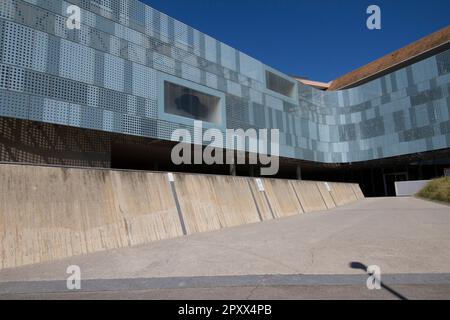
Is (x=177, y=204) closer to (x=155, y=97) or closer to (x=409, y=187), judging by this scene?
(x=155, y=97)

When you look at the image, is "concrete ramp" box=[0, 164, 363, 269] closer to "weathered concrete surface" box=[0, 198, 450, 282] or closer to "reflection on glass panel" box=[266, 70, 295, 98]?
"weathered concrete surface" box=[0, 198, 450, 282]

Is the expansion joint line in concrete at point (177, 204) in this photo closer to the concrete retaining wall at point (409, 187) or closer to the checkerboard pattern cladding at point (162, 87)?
the checkerboard pattern cladding at point (162, 87)

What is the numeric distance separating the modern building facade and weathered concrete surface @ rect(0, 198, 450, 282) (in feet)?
36.0

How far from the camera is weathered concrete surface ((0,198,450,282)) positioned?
220 inches

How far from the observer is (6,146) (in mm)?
14812

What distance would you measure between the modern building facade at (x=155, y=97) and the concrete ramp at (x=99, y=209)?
29.4 ft

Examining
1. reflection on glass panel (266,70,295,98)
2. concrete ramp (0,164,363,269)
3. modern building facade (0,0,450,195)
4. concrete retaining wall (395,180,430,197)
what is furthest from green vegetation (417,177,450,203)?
reflection on glass panel (266,70,295,98)

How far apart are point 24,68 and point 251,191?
12134mm

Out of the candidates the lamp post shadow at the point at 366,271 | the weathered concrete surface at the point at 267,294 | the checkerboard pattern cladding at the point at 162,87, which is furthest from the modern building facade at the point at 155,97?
the lamp post shadow at the point at 366,271

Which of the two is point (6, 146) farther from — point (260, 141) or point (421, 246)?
point (260, 141)

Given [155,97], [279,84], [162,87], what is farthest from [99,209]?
[279,84]

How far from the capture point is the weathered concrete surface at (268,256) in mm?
5582

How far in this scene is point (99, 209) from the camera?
312 inches
